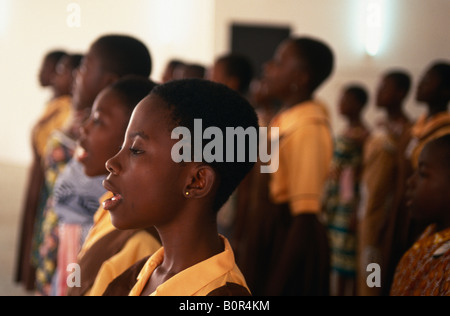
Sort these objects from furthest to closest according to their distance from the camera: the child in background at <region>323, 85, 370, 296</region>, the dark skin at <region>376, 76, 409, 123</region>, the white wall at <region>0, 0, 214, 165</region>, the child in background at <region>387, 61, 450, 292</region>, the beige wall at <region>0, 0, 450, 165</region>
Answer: the beige wall at <region>0, 0, 450, 165</region>, the white wall at <region>0, 0, 214, 165</region>, the dark skin at <region>376, 76, 409, 123</region>, the child in background at <region>323, 85, 370, 296</region>, the child in background at <region>387, 61, 450, 292</region>

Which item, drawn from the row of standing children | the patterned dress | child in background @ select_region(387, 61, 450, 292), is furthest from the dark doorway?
child in background @ select_region(387, 61, 450, 292)

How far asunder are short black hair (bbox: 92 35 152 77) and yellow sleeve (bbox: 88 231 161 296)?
0.72m

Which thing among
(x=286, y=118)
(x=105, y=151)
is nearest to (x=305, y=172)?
(x=286, y=118)

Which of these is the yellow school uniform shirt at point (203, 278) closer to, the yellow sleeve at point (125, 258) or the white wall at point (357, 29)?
the yellow sleeve at point (125, 258)

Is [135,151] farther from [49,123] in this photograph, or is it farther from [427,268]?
[49,123]

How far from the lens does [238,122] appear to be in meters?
1.02

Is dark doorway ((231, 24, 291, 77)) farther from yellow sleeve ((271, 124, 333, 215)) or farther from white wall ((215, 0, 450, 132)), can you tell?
yellow sleeve ((271, 124, 333, 215))

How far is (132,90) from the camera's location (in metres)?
1.48

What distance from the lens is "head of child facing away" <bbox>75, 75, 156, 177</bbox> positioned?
147 cm

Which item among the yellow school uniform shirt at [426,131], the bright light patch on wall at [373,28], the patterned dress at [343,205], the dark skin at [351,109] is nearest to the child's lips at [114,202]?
the yellow school uniform shirt at [426,131]

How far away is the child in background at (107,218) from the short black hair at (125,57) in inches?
13.4
